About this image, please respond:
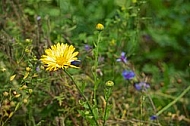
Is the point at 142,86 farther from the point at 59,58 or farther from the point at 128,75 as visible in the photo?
the point at 59,58

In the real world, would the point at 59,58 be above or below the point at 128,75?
above

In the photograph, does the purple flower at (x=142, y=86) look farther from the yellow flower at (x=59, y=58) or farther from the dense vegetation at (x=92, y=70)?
the yellow flower at (x=59, y=58)

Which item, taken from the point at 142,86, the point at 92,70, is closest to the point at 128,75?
the point at 142,86

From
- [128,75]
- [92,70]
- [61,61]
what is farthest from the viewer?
[128,75]

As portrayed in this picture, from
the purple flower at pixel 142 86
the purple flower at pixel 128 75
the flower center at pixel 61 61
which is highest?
the flower center at pixel 61 61

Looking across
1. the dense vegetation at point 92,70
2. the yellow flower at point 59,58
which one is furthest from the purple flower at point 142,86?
the yellow flower at point 59,58

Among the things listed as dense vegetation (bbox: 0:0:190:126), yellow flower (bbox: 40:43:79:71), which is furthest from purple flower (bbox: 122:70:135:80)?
yellow flower (bbox: 40:43:79:71)

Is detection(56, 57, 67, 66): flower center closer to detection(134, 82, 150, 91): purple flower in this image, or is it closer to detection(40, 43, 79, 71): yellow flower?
detection(40, 43, 79, 71): yellow flower
